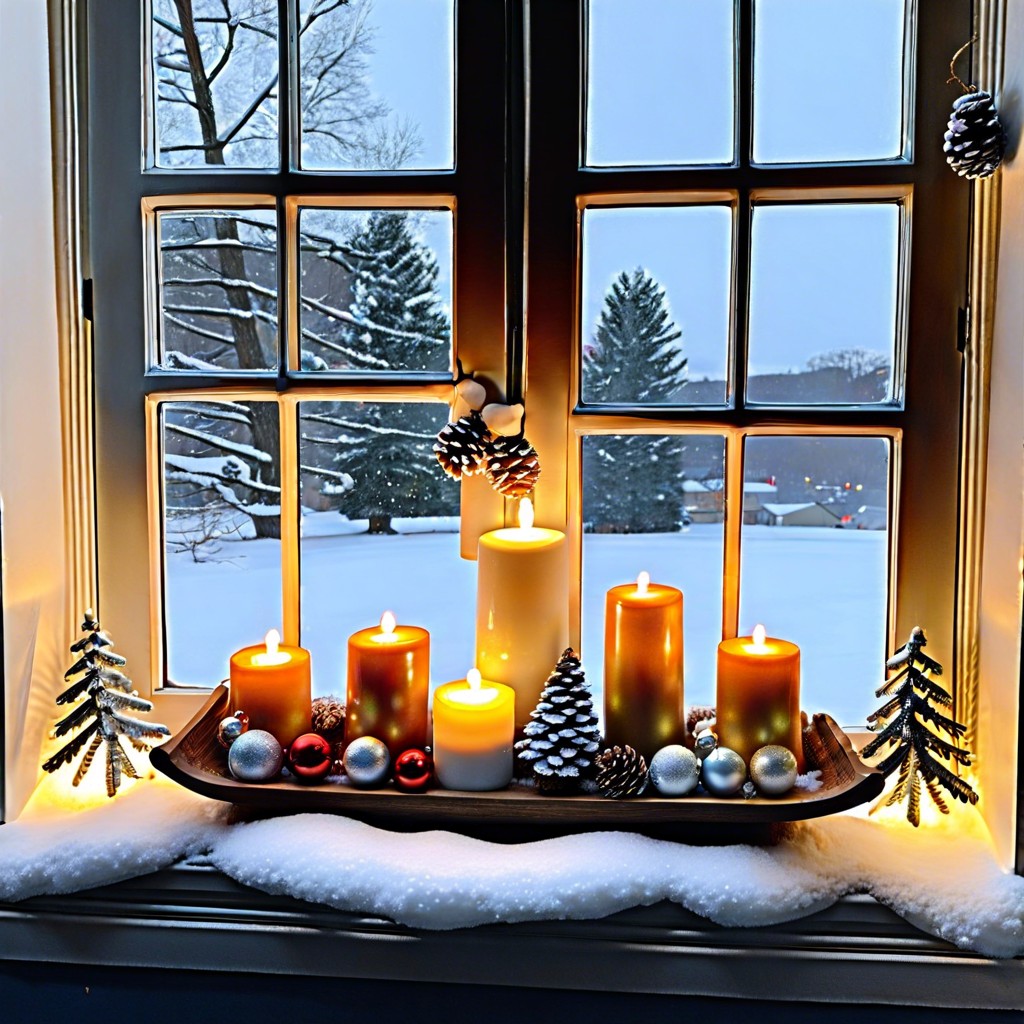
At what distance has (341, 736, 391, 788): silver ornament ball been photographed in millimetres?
958

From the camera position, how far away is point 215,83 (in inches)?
43.9

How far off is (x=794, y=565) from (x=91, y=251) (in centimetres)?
90

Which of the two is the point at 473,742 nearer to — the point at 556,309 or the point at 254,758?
the point at 254,758

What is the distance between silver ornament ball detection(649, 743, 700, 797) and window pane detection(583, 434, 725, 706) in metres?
0.20

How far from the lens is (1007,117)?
3.03 feet

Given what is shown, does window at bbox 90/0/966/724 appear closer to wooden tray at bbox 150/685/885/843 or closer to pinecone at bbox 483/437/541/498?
pinecone at bbox 483/437/541/498

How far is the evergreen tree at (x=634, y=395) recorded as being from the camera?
110 centimetres

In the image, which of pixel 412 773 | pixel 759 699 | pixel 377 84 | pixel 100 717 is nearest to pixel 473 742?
pixel 412 773

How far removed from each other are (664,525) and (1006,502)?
1.18 feet

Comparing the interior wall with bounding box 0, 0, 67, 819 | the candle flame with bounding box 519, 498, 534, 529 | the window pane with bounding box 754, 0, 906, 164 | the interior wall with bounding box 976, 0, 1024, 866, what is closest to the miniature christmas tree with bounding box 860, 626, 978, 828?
the interior wall with bounding box 976, 0, 1024, 866

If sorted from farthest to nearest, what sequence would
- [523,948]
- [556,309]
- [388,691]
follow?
1. [556,309]
2. [388,691]
3. [523,948]

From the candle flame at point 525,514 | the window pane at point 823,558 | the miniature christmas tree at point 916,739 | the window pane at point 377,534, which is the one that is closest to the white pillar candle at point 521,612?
the candle flame at point 525,514

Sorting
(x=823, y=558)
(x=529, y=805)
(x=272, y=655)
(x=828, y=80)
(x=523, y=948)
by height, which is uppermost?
(x=828, y=80)

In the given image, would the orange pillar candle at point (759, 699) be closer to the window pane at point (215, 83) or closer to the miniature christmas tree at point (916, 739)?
the miniature christmas tree at point (916, 739)
